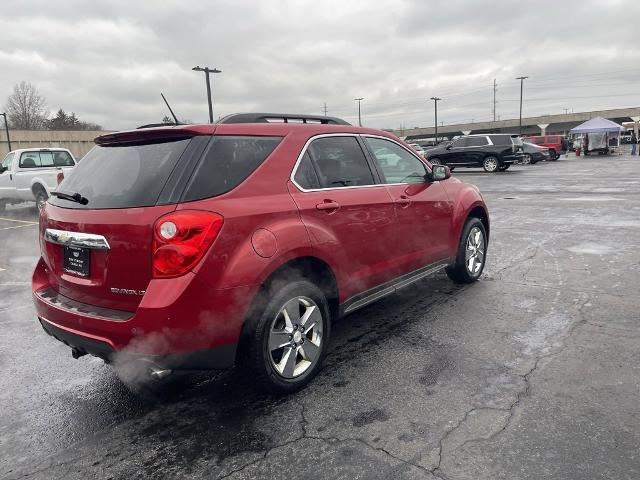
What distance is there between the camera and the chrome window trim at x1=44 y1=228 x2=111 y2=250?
271 centimetres

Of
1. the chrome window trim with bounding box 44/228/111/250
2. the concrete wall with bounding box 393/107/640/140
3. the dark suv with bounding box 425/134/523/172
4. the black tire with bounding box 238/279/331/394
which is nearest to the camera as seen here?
the chrome window trim with bounding box 44/228/111/250

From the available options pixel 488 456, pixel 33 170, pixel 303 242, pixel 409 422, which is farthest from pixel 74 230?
pixel 33 170

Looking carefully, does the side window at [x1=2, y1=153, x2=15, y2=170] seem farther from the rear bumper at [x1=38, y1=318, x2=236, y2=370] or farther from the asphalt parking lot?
the rear bumper at [x1=38, y1=318, x2=236, y2=370]

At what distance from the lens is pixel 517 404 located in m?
2.84

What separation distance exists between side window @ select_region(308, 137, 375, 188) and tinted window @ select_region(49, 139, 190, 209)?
1.00m

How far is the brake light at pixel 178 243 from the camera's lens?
254 cm

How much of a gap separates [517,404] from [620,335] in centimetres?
154

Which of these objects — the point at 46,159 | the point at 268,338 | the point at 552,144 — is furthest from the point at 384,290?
the point at 552,144

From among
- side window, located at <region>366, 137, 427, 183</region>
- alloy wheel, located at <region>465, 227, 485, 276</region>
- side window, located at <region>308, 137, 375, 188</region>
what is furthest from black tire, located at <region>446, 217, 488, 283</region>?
side window, located at <region>308, 137, 375, 188</region>

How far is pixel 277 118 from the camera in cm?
362

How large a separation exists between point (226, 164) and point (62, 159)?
1241 centimetres

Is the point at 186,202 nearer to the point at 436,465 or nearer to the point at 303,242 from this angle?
the point at 303,242

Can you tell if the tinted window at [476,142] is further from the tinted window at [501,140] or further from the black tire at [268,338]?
the black tire at [268,338]

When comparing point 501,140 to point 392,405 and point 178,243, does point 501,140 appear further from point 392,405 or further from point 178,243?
point 178,243
